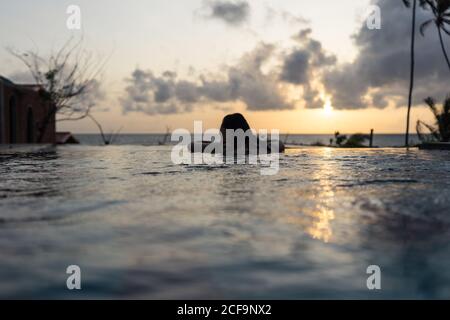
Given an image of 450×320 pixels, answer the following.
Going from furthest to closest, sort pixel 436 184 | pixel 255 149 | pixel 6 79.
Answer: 1. pixel 6 79
2. pixel 255 149
3. pixel 436 184

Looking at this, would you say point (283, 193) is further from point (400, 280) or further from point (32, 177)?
point (32, 177)

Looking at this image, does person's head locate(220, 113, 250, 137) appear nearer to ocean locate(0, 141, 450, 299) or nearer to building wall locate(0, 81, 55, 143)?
ocean locate(0, 141, 450, 299)

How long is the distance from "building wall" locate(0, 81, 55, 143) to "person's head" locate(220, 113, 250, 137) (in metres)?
12.7

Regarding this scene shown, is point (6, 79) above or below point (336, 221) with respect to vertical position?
above

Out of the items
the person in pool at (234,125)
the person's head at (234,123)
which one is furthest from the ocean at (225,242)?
the person's head at (234,123)

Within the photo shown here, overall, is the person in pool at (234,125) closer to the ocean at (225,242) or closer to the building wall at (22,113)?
the ocean at (225,242)

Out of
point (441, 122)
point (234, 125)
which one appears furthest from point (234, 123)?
point (441, 122)

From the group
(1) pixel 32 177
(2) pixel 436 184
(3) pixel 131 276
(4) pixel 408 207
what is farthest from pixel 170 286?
(1) pixel 32 177

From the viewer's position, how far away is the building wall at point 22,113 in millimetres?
22641

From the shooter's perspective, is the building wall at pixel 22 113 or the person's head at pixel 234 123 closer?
the person's head at pixel 234 123

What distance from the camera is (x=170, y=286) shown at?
6.20 feet

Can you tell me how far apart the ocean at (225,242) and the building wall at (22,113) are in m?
20.2

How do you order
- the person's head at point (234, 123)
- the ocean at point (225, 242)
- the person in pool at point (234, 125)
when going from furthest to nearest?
the person's head at point (234, 123)
the person in pool at point (234, 125)
the ocean at point (225, 242)
